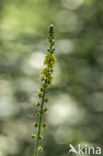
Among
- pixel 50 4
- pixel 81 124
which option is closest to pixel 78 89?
pixel 81 124

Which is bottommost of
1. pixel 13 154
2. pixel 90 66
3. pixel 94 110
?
pixel 13 154

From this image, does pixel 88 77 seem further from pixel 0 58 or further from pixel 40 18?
pixel 40 18

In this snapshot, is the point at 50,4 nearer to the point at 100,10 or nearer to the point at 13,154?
the point at 100,10

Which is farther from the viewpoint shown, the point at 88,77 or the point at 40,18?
the point at 40,18

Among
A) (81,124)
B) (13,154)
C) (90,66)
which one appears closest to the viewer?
(13,154)

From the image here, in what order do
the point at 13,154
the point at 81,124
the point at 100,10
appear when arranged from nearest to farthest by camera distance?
the point at 13,154 < the point at 81,124 < the point at 100,10

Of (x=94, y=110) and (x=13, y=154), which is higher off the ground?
(x=94, y=110)
